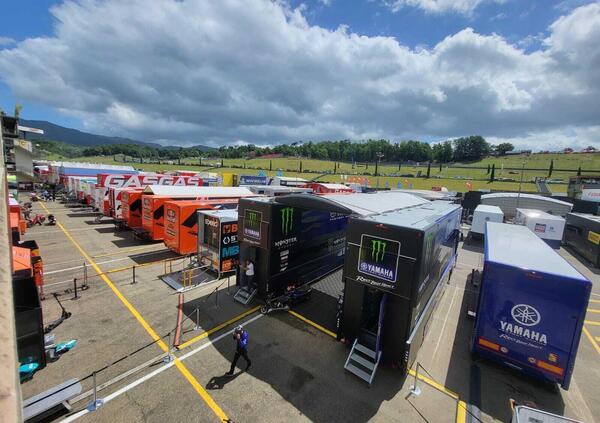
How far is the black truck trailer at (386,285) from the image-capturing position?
25.3ft

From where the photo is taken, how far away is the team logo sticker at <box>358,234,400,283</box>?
25.9ft

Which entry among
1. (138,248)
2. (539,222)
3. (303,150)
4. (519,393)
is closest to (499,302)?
(519,393)

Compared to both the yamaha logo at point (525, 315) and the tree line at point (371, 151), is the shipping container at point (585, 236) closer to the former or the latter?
the yamaha logo at point (525, 315)

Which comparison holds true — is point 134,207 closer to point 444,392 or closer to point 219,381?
point 219,381

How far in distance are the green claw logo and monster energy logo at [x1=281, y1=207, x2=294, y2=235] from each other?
4570 millimetres

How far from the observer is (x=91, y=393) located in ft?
23.6

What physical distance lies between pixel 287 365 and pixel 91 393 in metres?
5.12

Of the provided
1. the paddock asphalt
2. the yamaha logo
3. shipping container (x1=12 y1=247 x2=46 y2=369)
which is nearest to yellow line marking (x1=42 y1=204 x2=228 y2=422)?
the paddock asphalt

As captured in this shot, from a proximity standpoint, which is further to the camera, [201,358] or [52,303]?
[52,303]

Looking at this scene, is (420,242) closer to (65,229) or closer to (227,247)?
(227,247)

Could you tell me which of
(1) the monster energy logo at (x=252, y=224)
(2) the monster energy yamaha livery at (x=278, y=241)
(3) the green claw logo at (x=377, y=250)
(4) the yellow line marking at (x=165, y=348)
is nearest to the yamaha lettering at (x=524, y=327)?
(3) the green claw logo at (x=377, y=250)

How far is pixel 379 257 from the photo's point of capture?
8.12 metres

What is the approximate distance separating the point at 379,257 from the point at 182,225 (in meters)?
13.0

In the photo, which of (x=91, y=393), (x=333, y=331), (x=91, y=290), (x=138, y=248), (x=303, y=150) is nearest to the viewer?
(x=91, y=393)
